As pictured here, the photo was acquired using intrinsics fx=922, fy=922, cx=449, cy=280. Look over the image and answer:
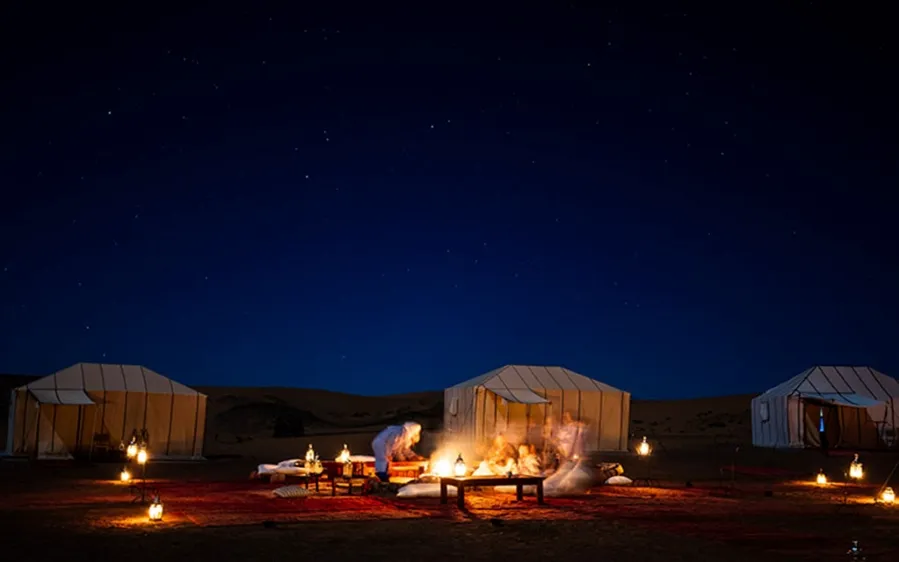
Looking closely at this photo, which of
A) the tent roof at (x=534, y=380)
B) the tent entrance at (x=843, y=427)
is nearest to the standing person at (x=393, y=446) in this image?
the tent roof at (x=534, y=380)

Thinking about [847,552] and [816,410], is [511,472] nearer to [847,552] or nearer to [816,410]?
[847,552]

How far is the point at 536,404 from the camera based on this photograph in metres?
22.4

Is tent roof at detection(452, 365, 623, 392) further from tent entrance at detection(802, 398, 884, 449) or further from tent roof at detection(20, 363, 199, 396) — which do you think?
tent roof at detection(20, 363, 199, 396)

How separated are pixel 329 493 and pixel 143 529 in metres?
4.56

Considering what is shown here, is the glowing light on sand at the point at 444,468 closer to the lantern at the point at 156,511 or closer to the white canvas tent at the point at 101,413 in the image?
the lantern at the point at 156,511

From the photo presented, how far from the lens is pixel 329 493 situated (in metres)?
13.9

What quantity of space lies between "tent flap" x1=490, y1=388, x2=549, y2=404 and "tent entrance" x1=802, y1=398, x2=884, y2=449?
894cm

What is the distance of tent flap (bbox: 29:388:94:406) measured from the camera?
20.0 meters

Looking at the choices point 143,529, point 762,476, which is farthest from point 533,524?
point 762,476

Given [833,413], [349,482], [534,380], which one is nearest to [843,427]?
[833,413]

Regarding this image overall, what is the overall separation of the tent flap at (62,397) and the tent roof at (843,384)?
1885 cm

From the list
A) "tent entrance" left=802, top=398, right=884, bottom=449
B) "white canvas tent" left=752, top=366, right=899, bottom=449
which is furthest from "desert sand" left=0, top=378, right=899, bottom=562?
"tent entrance" left=802, top=398, right=884, bottom=449

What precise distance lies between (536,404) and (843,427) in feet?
33.0

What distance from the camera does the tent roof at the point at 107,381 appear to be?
21.1 meters
